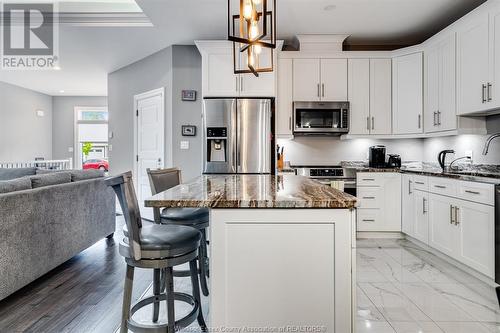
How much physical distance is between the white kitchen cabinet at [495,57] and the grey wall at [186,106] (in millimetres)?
3447

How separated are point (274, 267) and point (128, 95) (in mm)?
5081

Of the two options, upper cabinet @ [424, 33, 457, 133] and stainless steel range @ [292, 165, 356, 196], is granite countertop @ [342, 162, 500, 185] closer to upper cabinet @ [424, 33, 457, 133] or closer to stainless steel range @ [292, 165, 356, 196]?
stainless steel range @ [292, 165, 356, 196]

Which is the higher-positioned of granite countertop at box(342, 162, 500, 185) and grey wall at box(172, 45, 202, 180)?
grey wall at box(172, 45, 202, 180)

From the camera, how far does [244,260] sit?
4.46 ft

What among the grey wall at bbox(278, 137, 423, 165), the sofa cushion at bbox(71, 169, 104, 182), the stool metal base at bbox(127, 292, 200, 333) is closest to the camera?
the stool metal base at bbox(127, 292, 200, 333)

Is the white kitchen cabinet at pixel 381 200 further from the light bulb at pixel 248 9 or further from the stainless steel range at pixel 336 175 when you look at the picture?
the light bulb at pixel 248 9

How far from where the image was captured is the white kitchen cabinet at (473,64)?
2.89m

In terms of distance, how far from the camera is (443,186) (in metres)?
3.03

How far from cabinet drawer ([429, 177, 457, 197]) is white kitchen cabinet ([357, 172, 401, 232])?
63 centimetres

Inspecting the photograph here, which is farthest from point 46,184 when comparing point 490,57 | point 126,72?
point 490,57

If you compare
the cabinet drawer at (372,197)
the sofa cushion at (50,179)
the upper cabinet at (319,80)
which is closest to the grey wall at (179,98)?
the upper cabinet at (319,80)

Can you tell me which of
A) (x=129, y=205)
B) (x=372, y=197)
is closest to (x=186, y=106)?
(x=372, y=197)

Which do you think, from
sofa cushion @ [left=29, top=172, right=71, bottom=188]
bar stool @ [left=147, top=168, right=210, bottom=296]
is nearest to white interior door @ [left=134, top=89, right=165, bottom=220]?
sofa cushion @ [left=29, top=172, right=71, bottom=188]

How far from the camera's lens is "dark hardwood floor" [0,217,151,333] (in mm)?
1979
